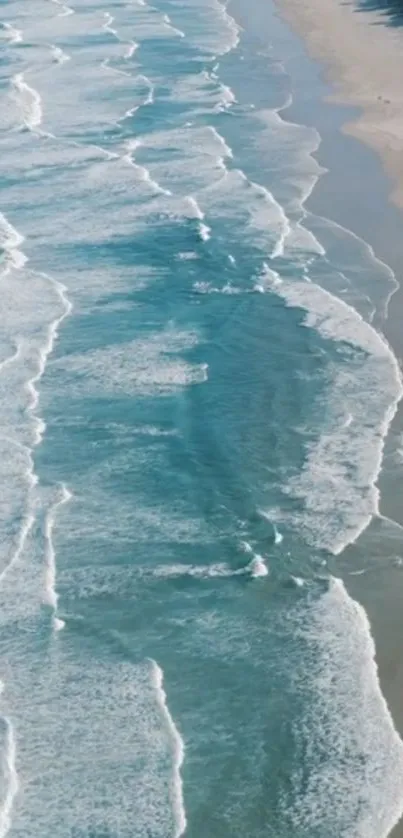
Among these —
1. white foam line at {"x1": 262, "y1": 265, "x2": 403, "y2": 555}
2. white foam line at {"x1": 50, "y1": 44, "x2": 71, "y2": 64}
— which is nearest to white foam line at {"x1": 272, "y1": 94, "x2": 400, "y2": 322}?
white foam line at {"x1": 262, "y1": 265, "x2": 403, "y2": 555}

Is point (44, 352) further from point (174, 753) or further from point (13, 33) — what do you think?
point (13, 33)

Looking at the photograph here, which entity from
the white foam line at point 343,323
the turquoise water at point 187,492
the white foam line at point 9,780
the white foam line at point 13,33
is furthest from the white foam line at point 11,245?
the white foam line at point 13,33

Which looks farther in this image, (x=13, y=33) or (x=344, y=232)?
(x=13, y=33)

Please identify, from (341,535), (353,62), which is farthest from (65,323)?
(353,62)

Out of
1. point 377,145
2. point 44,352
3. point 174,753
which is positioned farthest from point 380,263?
point 174,753

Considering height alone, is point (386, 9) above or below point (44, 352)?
below

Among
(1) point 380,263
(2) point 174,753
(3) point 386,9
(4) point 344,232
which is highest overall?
(2) point 174,753

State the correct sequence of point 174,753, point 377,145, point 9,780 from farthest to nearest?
point 377,145 < point 174,753 < point 9,780

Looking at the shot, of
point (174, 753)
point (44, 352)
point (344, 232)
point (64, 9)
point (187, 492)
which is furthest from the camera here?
point (64, 9)
